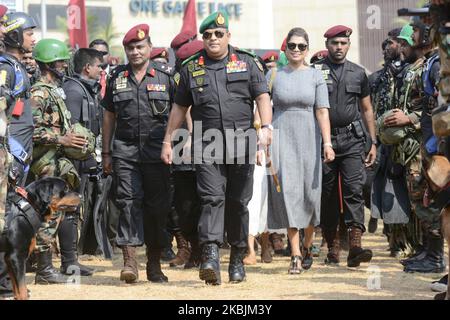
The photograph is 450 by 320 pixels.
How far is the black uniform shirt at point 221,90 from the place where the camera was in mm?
9938

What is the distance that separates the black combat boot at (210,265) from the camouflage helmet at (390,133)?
2.43 metres

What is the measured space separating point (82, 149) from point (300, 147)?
86.1 inches

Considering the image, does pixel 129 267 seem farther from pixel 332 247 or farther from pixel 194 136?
pixel 332 247

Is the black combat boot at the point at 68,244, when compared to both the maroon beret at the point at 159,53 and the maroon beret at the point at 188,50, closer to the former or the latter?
the maroon beret at the point at 188,50

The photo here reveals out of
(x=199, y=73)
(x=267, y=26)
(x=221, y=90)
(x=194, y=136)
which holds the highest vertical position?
(x=267, y=26)

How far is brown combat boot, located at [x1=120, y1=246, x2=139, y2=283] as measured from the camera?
33.1ft

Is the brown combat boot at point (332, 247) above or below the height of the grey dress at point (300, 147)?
below

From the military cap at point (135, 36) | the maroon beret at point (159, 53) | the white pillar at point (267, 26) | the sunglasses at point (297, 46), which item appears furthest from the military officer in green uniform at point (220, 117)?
the white pillar at point (267, 26)

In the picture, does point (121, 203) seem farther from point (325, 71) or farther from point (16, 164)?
point (325, 71)

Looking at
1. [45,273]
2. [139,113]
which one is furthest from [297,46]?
[45,273]

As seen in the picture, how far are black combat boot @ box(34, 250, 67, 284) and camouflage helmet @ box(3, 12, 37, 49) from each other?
2029 mm

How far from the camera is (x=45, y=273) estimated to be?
10398 millimetres

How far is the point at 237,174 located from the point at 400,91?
2.20 meters

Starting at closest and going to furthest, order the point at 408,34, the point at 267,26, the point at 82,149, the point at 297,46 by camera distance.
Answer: the point at 82,149, the point at 297,46, the point at 408,34, the point at 267,26
